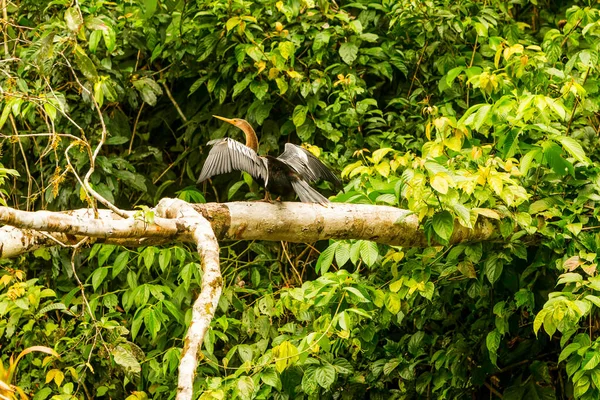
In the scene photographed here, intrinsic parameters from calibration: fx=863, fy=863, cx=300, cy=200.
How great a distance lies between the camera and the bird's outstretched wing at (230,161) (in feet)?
8.46

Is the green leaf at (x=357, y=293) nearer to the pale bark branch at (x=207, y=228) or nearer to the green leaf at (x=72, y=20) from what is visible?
the pale bark branch at (x=207, y=228)

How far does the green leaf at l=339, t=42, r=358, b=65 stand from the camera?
4039mm

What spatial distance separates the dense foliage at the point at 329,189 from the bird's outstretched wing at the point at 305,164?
4.5 inches

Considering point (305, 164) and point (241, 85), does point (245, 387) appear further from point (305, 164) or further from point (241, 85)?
point (241, 85)

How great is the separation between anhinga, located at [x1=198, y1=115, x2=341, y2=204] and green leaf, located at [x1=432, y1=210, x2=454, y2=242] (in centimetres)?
35

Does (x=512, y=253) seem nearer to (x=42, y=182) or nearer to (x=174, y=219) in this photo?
(x=174, y=219)

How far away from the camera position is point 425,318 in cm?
362

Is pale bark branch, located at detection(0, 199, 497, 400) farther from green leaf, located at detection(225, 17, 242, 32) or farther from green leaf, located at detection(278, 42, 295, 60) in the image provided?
green leaf, located at detection(225, 17, 242, 32)

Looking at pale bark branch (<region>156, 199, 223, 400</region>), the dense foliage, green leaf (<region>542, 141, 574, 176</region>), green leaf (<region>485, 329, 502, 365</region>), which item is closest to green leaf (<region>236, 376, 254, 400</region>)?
the dense foliage

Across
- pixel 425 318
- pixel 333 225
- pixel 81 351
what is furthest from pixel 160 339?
pixel 333 225

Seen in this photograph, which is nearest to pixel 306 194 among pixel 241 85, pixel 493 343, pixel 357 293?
pixel 357 293

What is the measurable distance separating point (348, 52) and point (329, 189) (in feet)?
2.13

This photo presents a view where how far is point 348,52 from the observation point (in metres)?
4.06

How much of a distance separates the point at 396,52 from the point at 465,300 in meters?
1.36
